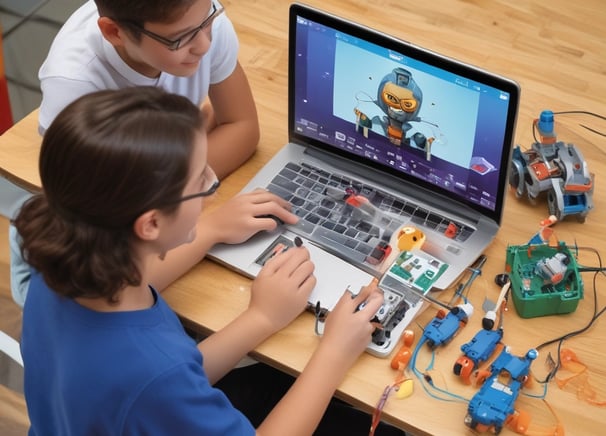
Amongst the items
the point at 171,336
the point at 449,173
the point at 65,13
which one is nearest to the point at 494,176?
the point at 449,173

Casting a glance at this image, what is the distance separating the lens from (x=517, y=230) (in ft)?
4.50

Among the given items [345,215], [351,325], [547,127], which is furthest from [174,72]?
[547,127]

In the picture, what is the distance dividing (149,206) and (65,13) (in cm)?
207

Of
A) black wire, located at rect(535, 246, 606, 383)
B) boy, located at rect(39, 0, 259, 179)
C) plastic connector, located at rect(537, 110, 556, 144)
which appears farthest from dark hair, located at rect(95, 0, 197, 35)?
black wire, located at rect(535, 246, 606, 383)

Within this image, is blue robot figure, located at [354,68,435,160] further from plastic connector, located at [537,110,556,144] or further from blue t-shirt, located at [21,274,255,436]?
blue t-shirt, located at [21,274,255,436]

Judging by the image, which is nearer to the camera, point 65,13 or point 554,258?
point 554,258

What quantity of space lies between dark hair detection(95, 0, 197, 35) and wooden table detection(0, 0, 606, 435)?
0.35 meters

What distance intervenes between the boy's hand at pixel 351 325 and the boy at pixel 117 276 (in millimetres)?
70

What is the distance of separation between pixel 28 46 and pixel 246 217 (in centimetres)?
173

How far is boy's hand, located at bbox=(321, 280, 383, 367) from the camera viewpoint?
3.86 feet

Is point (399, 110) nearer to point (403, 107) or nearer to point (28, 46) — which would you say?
point (403, 107)

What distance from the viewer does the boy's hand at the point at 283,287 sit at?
4.03ft

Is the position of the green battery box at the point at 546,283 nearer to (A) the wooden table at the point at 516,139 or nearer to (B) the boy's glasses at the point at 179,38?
(A) the wooden table at the point at 516,139

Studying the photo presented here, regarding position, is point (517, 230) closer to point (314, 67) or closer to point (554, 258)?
point (554, 258)
